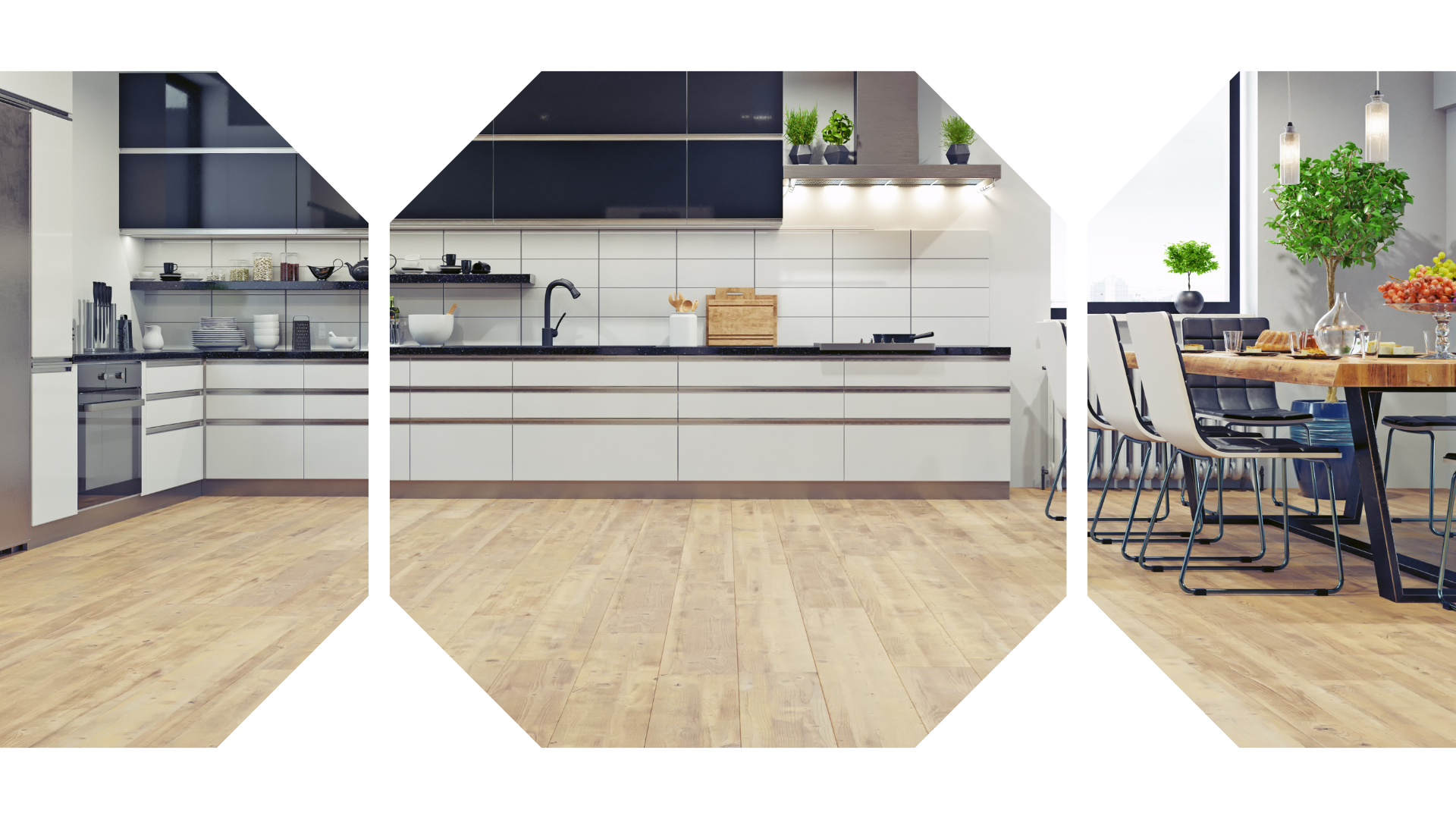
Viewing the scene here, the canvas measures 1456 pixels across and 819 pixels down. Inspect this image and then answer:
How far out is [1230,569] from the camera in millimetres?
3168

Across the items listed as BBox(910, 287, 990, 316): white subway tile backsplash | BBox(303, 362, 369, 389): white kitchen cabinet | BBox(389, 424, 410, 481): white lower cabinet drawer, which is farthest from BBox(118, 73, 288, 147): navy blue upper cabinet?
BBox(910, 287, 990, 316): white subway tile backsplash

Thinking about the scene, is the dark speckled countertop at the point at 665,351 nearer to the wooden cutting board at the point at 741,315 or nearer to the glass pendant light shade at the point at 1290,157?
the wooden cutting board at the point at 741,315

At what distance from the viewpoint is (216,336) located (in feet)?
17.2

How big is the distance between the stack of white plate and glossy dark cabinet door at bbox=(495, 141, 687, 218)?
1.62 meters

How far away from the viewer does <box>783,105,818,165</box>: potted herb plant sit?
207 inches

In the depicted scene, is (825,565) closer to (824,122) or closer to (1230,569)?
(1230,569)

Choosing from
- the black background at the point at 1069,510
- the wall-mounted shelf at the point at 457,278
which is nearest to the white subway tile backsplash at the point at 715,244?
the wall-mounted shelf at the point at 457,278

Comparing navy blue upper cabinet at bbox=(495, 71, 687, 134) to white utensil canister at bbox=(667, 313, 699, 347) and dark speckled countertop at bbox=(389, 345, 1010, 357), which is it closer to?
white utensil canister at bbox=(667, 313, 699, 347)

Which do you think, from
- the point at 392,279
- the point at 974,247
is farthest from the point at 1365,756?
the point at 392,279

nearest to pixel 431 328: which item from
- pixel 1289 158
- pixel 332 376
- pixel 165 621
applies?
pixel 332 376

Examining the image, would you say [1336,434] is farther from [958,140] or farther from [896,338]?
[958,140]

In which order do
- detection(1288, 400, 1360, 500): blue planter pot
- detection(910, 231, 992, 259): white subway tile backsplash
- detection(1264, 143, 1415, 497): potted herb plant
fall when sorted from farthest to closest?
detection(910, 231, 992, 259): white subway tile backsplash → detection(1264, 143, 1415, 497): potted herb plant → detection(1288, 400, 1360, 500): blue planter pot

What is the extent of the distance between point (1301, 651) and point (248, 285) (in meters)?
5.20

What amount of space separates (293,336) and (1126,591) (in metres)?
4.55
